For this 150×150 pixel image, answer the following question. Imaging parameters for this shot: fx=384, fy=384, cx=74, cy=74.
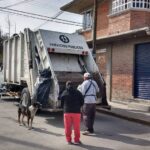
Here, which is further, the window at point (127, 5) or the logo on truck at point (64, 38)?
the window at point (127, 5)

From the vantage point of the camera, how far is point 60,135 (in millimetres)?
10305

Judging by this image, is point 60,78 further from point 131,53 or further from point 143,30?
point 131,53

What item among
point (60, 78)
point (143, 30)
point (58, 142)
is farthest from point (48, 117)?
point (143, 30)

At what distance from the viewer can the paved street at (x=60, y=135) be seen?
8.99m

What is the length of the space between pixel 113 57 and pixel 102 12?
4200 millimetres

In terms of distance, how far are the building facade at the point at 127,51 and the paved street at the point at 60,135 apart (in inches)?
178

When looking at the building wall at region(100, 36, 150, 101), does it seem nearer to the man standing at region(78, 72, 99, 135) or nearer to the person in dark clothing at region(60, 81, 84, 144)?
the man standing at region(78, 72, 99, 135)

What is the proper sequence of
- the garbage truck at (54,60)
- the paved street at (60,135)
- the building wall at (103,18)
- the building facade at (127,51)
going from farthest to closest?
the building wall at (103,18) → the building facade at (127,51) → the garbage truck at (54,60) → the paved street at (60,135)

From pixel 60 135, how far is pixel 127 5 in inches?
422

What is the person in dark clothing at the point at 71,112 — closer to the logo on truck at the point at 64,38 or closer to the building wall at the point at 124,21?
the logo on truck at the point at 64,38

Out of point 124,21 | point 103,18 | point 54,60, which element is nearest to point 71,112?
point 54,60

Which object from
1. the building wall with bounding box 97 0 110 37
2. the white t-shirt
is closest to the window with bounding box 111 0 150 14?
the building wall with bounding box 97 0 110 37

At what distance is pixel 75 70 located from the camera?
1390 cm

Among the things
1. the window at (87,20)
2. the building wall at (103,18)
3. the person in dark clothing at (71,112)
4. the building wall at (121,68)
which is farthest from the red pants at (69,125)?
the window at (87,20)
